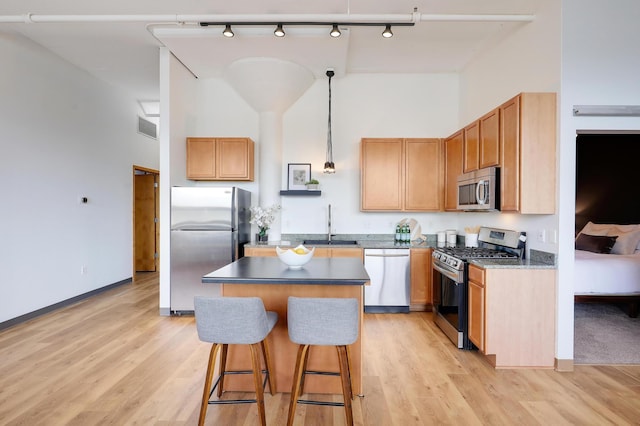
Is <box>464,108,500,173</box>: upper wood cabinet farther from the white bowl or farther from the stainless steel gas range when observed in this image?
the white bowl

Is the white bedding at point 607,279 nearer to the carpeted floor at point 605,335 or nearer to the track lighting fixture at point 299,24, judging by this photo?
the carpeted floor at point 605,335

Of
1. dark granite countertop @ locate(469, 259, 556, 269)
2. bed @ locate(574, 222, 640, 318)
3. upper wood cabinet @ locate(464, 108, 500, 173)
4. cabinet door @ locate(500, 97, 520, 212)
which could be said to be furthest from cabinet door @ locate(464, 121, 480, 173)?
bed @ locate(574, 222, 640, 318)

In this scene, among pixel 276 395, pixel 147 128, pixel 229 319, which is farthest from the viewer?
pixel 147 128

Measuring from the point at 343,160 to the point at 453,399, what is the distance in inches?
134

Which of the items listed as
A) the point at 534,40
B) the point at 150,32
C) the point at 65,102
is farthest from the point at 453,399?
the point at 65,102

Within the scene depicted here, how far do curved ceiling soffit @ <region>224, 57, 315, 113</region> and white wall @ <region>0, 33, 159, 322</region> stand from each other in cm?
221

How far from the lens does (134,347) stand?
319cm

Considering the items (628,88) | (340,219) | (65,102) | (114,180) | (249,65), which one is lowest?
(340,219)

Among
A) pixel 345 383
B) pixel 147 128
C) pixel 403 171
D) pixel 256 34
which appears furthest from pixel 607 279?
pixel 147 128

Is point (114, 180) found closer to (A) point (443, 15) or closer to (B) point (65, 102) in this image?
(B) point (65, 102)

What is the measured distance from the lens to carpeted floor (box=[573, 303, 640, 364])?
2926 mm

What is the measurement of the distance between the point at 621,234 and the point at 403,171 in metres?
3.49

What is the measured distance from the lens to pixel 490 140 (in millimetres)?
3197

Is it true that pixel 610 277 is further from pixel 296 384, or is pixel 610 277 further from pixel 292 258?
pixel 296 384
